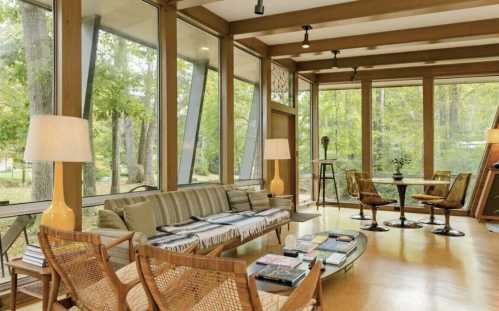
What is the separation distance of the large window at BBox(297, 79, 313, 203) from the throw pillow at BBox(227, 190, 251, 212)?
134 inches

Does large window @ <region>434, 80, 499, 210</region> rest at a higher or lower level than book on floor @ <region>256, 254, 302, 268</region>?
higher

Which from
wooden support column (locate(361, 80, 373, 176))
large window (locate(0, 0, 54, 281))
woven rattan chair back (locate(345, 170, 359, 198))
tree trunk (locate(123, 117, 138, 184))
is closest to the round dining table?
woven rattan chair back (locate(345, 170, 359, 198))

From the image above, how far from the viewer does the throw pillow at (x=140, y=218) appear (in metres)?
3.29

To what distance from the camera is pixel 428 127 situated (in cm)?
784

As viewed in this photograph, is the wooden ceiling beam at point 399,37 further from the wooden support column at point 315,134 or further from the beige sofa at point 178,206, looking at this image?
the beige sofa at point 178,206

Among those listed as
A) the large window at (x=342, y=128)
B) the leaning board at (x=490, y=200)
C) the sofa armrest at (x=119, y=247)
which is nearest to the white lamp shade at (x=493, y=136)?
the leaning board at (x=490, y=200)

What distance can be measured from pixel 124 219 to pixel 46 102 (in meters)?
1.29

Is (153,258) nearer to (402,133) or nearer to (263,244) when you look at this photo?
(263,244)

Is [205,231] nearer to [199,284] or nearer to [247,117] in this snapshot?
[199,284]

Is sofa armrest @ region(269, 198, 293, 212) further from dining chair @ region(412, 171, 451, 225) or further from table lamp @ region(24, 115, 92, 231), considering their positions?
table lamp @ region(24, 115, 92, 231)

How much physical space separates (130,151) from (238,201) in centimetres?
165

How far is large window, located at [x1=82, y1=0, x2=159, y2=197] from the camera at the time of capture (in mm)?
3742

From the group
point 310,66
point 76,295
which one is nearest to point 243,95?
point 310,66

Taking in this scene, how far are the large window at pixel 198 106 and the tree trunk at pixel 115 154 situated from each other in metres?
1.01
